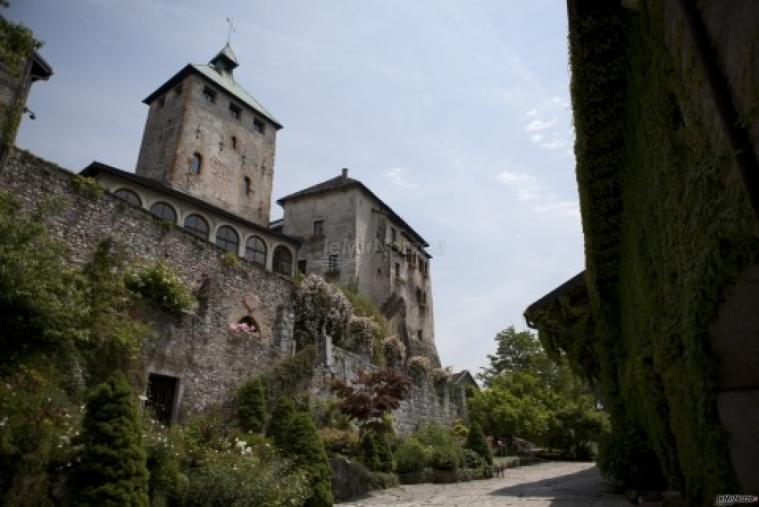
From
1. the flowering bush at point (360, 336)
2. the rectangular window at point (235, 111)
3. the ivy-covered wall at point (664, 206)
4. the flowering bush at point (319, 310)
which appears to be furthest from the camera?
the rectangular window at point (235, 111)

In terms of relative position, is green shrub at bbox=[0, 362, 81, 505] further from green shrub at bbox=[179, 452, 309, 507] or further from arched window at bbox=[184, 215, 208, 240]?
arched window at bbox=[184, 215, 208, 240]

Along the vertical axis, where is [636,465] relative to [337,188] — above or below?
below

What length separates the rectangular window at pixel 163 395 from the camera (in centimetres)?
1160

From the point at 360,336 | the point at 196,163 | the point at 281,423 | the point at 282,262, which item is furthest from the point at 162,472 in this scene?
the point at 196,163

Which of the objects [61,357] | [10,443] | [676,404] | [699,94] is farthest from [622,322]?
[61,357]

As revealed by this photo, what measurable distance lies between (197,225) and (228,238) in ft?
5.55

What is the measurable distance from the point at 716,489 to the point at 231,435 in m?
9.05

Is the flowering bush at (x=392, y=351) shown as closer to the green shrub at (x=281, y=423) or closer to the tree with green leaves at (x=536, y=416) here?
the tree with green leaves at (x=536, y=416)

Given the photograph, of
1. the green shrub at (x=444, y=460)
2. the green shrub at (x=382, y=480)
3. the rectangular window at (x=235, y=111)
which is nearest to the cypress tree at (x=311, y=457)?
the green shrub at (x=382, y=480)

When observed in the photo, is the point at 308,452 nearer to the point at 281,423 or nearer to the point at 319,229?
the point at 281,423

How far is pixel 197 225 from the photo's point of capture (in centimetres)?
2408

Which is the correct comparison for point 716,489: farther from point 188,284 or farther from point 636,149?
point 188,284

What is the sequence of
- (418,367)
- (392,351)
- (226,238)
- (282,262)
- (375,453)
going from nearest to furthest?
(375,453), (392,351), (418,367), (226,238), (282,262)

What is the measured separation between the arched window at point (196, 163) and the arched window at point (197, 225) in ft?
21.6
